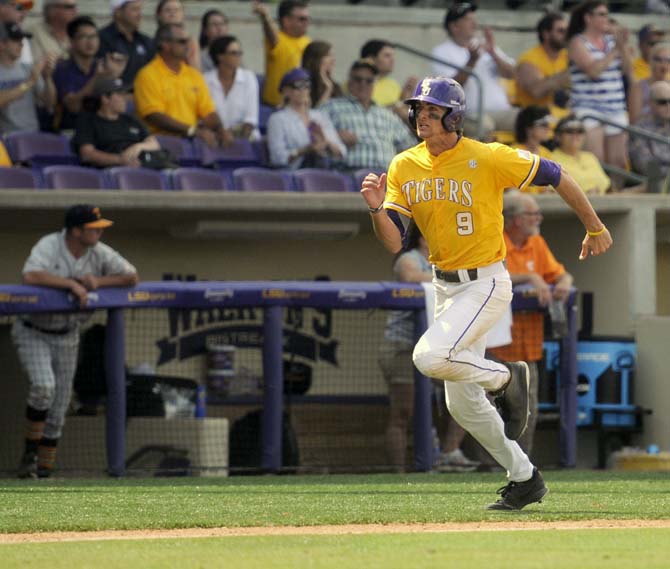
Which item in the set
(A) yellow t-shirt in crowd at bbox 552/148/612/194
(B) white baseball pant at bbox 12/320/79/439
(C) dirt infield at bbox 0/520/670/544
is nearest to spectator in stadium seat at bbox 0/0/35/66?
(B) white baseball pant at bbox 12/320/79/439

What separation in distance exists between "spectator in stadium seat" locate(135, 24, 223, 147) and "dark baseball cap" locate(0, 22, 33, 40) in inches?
40.7

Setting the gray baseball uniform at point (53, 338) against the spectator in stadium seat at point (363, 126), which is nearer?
the gray baseball uniform at point (53, 338)

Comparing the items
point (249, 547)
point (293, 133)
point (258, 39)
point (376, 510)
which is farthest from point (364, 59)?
point (249, 547)

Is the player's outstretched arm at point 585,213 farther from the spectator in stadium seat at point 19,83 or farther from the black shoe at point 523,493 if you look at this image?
the spectator in stadium seat at point 19,83

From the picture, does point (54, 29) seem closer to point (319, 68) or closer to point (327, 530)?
point (319, 68)

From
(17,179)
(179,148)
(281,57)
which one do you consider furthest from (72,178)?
(281,57)

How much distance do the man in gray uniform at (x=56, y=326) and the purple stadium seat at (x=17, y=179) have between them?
1322 mm

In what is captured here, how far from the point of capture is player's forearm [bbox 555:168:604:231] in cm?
671

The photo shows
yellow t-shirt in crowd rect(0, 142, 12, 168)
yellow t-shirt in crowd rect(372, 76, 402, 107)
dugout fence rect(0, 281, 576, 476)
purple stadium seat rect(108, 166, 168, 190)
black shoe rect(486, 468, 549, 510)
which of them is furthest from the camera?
yellow t-shirt in crowd rect(372, 76, 402, 107)

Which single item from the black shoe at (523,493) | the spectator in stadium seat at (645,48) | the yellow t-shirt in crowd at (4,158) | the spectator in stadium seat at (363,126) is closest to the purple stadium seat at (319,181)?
the spectator in stadium seat at (363,126)

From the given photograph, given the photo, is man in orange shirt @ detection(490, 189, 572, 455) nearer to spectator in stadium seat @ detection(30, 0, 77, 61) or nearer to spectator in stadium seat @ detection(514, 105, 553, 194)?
spectator in stadium seat @ detection(514, 105, 553, 194)

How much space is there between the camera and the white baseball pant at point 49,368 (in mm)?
9656

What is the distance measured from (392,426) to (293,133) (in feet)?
10.1

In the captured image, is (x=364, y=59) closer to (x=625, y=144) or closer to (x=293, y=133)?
(x=293, y=133)
